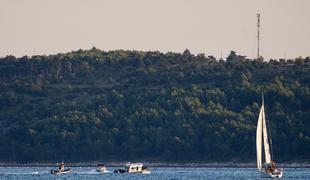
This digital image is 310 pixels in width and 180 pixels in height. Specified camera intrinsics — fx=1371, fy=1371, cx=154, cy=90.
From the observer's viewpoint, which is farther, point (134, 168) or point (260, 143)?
point (134, 168)

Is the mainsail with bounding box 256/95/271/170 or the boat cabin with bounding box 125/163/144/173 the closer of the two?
the mainsail with bounding box 256/95/271/170

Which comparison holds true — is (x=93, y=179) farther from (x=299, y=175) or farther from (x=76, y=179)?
(x=299, y=175)

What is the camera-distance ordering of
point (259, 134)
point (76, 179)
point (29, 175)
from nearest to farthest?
point (259, 134)
point (76, 179)
point (29, 175)

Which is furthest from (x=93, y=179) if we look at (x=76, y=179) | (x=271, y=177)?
(x=271, y=177)

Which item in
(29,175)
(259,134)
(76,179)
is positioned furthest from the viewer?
(29,175)

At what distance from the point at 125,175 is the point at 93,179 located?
50.6 feet

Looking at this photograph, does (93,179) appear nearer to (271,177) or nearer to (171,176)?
(171,176)

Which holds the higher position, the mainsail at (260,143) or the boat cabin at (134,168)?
the mainsail at (260,143)

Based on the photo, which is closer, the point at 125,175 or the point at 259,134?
the point at 259,134

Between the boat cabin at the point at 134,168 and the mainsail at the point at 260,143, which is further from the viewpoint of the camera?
the boat cabin at the point at 134,168

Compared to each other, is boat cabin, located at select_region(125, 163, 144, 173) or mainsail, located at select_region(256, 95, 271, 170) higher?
mainsail, located at select_region(256, 95, 271, 170)

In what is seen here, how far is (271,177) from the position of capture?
15425 cm

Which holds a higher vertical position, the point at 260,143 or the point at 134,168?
the point at 260,143

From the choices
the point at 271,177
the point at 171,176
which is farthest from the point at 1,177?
the point at 271,177
